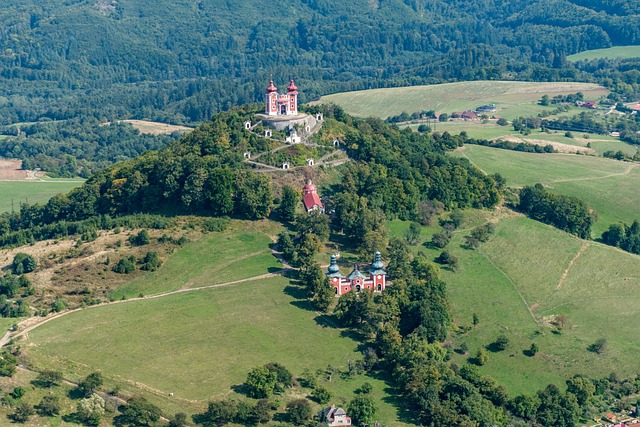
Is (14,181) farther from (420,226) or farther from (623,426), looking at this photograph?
(623,426)

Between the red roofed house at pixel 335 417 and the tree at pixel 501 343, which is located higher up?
the tree at pixel 501 343

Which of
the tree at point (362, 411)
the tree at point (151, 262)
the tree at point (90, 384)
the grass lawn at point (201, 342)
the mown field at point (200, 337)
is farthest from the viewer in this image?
the tree at point (151, 262)

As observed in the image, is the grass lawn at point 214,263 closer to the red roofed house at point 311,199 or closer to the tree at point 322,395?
the red roofed house at point 311,199

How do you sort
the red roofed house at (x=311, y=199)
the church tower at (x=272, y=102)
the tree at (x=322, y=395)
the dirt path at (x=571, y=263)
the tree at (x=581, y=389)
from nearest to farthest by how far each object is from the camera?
the tree at (x=322, y=395) → the tree at (x=581, y=389) → the dirt path at (x=571, y=263) → the red roofed house at (x=311, y=199) → the church tower at (x=272, y=102)

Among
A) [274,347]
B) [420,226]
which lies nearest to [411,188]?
[420,226]

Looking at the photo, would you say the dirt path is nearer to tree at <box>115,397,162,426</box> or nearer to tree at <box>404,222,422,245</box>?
tree at <box>404,222,422,245</box>

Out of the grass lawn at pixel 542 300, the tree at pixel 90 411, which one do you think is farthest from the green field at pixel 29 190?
the tree at pixel 90 411

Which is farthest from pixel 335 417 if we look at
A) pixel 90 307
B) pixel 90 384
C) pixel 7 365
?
pixel 90 307

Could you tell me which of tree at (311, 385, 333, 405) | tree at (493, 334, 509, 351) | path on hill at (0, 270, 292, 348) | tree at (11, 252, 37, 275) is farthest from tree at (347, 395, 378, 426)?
tree at (11, 252, 37, 275)
